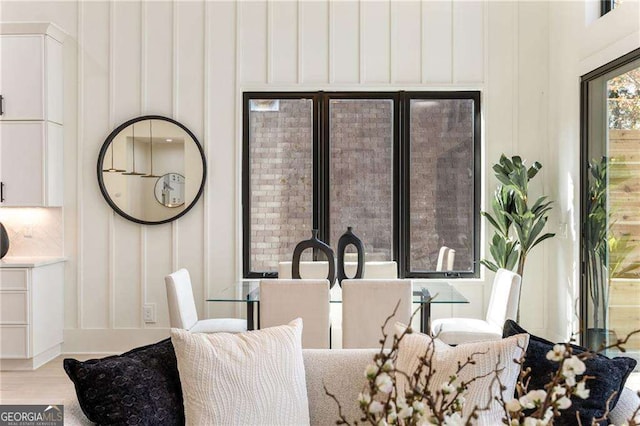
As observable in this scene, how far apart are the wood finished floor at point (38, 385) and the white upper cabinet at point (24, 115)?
4.44ft

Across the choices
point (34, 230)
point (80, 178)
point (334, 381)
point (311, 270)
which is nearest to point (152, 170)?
point (80, 178)

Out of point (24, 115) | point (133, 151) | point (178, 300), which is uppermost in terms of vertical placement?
point (24, 115)

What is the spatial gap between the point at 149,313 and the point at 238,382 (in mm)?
3317

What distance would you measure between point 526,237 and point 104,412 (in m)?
3.68

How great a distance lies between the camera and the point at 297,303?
135 inches

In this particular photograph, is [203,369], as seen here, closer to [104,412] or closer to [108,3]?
[104,412]

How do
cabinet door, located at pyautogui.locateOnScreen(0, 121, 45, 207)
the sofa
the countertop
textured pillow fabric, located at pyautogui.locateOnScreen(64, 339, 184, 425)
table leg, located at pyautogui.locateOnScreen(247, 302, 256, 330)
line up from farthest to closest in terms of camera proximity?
cabinet door, located at pyautogui.locateOnScreen(0, 121, 45, 207) < the countertop < table leg, located at pyautogui.locateOnScreen(247, 302, 256, 330) < the sofa < textured pillow fabric, located at pyautogui.locateOnScreen(64, 339, 184, 425)

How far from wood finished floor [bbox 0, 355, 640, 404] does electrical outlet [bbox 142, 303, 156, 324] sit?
0.77m

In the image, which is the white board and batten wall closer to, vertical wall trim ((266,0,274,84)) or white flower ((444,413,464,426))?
vertical wall trim ((266,0,274,84))

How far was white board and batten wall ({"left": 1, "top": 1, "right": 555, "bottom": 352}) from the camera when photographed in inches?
198

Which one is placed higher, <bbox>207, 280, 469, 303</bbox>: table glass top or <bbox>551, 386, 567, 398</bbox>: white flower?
<bbox>551, 386, 567, 398</bbox>: white flower

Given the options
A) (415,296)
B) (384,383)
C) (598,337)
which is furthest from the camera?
(598,337)

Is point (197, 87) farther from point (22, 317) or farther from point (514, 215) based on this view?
point (514, 215)

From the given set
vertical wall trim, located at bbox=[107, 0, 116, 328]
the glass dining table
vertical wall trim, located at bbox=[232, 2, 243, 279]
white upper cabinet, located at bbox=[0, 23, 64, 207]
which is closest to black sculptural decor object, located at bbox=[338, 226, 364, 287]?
the glass dining table
